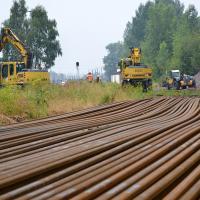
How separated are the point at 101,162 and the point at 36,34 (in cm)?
5260

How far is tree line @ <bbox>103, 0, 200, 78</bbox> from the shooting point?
59062mm

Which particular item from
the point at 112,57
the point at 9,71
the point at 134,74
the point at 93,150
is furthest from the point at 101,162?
the point at 112,57

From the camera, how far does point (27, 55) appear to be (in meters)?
24.7

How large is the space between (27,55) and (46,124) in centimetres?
1729

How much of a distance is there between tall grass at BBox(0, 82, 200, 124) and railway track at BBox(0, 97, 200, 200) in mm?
3719

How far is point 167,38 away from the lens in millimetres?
78375

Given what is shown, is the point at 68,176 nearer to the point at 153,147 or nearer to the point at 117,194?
the point at 117,194

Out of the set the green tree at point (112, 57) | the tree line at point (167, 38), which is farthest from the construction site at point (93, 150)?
the green tree at point (112, 57)

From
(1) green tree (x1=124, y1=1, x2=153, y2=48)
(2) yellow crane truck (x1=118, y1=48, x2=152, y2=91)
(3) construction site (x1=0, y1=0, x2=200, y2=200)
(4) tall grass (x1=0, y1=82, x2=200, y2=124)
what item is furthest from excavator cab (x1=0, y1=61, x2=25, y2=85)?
(1) green tree (x1=124, y1=1, x2=153, y2=48)

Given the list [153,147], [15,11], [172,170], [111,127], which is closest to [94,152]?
[153,147]

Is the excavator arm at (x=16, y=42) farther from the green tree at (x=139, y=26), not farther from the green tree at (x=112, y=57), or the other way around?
the green tree at (x=112, y=57)

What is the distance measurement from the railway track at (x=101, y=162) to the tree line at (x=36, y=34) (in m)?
49.3

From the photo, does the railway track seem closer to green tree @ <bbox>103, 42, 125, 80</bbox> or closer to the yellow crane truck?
the yellow crane truck

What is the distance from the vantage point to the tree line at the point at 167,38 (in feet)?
194
